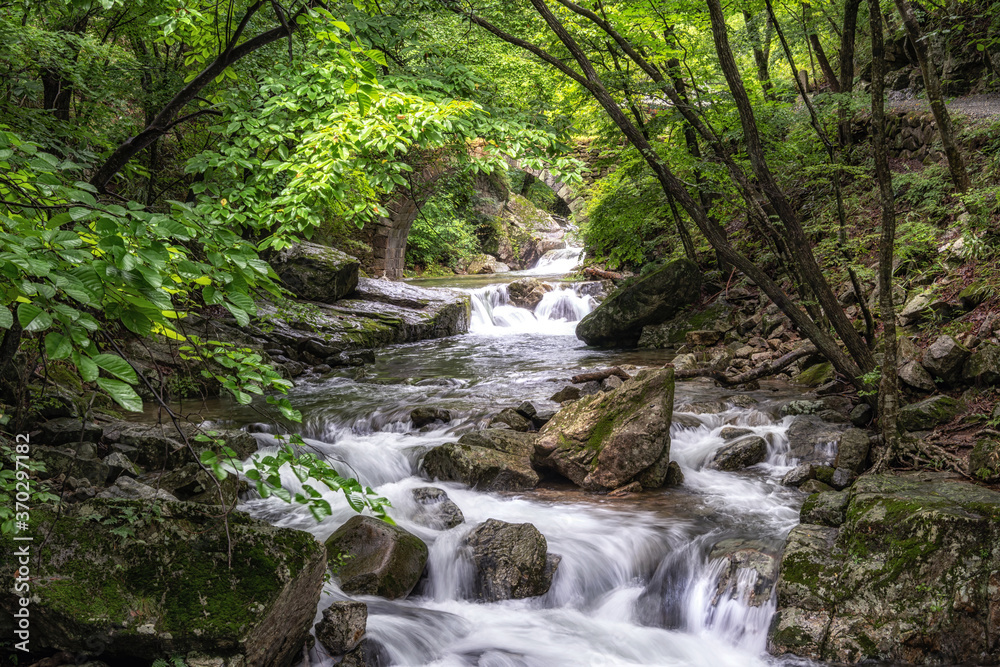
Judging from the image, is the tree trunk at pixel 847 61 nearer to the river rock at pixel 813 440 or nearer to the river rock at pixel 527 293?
the river rock at pixel 813 440

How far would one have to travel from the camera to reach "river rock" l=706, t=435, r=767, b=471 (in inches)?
271

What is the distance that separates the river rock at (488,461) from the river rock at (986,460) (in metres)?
4.06

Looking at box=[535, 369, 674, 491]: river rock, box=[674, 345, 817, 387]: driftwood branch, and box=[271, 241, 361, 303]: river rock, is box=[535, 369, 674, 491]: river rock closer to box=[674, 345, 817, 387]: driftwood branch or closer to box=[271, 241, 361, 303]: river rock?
box=[674, 345, 817, 387]: driftwood branch

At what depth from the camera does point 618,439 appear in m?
6.45

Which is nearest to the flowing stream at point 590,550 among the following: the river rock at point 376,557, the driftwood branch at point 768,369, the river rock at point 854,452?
the river rock at point 376,557

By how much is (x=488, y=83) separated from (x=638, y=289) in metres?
8.78

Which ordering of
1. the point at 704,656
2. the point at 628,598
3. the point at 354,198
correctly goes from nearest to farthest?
1. the point at 704,656
2. the point at 628,598
3. the point at 354,198

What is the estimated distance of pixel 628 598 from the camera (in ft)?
16.3

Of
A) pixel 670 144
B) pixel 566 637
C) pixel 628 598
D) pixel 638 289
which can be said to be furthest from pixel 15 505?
pixel 638 289

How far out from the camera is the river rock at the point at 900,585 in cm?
367

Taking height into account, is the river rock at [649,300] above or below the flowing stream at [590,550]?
above

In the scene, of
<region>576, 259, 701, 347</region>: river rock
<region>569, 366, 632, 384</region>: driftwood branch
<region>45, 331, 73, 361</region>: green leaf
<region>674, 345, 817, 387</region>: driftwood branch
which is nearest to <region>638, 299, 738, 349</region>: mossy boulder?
<region>576, 259, 701, 347</region>: river rock

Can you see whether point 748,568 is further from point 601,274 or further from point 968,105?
point 601,274

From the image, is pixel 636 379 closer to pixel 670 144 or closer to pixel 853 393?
pixel 853 393
